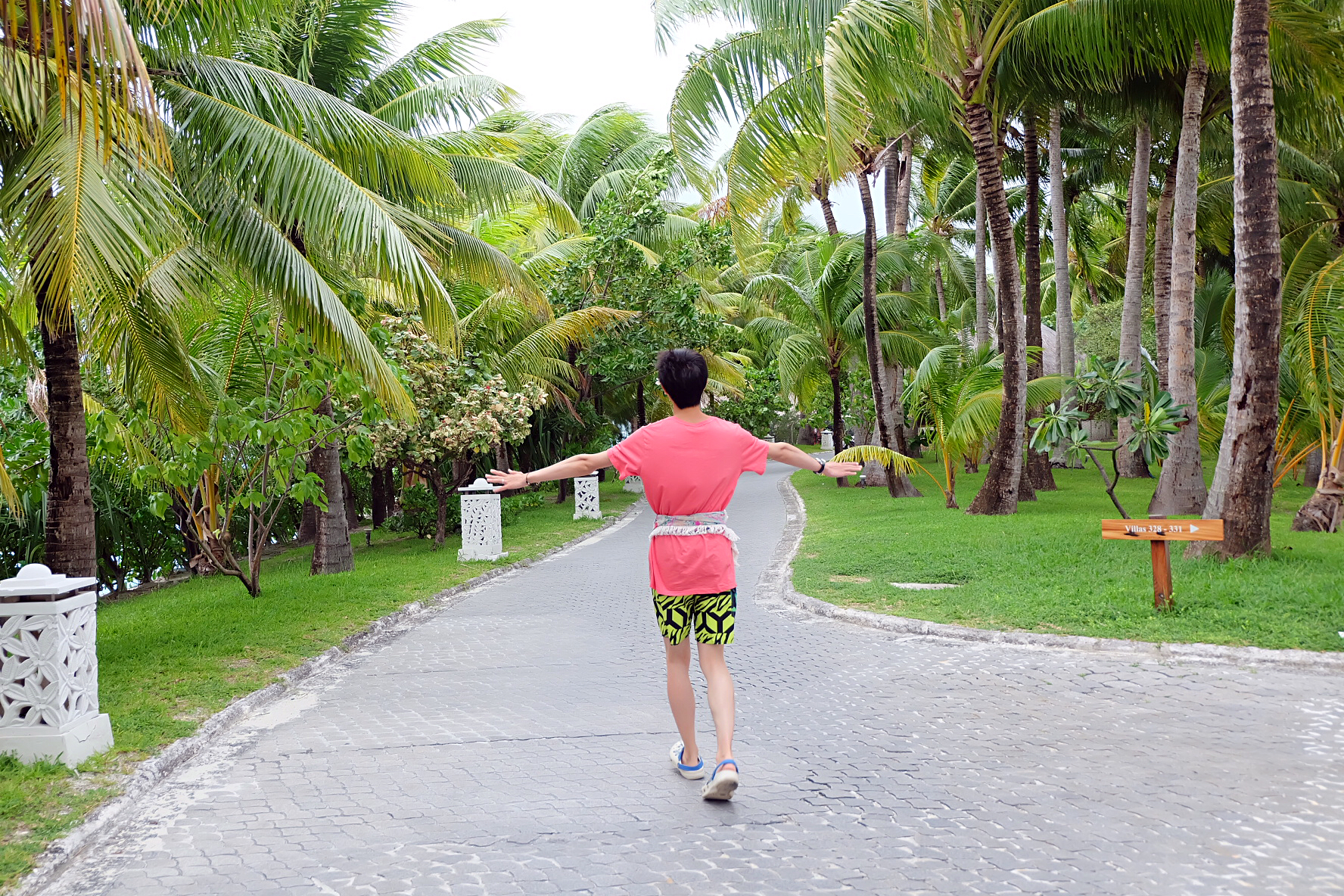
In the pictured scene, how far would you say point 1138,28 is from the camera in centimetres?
1223

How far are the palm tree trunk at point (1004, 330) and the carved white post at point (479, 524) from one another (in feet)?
25.4

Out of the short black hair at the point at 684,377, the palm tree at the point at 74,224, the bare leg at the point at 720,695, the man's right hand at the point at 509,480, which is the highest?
the palm tree at the point at 74,224

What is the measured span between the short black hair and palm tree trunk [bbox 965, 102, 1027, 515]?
11318 millimetres

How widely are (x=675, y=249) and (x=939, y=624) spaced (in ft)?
61.0

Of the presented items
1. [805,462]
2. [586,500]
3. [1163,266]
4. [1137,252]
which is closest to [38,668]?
[805,462]

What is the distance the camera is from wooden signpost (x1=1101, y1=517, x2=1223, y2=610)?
7.53 meters

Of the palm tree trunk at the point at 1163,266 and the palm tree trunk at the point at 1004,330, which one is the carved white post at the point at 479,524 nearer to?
the palm tree trunk at the point at 1004,330

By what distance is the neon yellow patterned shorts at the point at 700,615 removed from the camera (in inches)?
168

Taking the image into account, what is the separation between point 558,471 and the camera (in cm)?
433

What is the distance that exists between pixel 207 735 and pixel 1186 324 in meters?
12.9

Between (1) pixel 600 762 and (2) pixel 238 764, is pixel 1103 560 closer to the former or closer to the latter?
(1) pixel 600 762

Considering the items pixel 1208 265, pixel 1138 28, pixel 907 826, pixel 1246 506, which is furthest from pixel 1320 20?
pixel 1208 265

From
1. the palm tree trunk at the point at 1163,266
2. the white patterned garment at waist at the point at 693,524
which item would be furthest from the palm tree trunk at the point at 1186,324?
the white patterned garment at waist at the point at 693,524

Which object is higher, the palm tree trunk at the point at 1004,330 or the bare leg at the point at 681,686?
the palm tree trunk at the point at 1004,330
